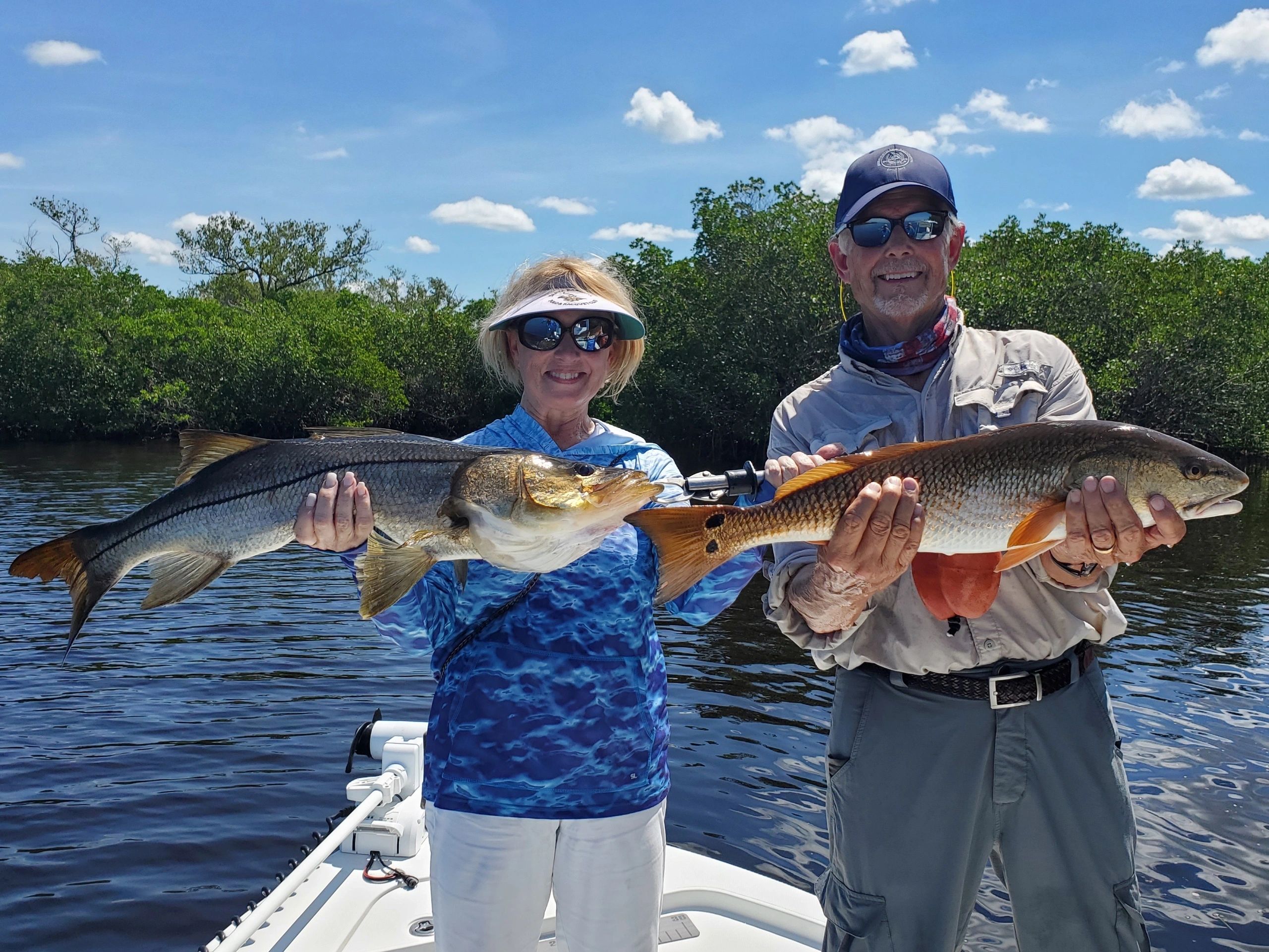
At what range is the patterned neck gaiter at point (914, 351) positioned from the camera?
3105 mm

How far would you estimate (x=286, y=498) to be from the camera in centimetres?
296

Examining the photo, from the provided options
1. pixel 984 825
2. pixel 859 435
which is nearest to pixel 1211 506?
pixel 859 435

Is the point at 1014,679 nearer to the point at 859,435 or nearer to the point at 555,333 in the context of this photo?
the point at 859,435

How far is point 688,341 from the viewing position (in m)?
37.6

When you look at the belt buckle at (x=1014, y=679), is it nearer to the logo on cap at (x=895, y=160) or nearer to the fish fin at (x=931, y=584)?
the fish fin at (x=931, y=584)

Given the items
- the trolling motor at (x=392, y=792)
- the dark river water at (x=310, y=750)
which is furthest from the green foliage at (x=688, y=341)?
the trolling motor at (x=392, y=792)

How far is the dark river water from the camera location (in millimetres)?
6270

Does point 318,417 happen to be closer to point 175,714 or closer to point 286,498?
point 175,714

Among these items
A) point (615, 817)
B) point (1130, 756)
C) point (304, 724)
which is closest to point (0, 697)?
point (304, 724)

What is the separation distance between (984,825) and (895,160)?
7.08 feet

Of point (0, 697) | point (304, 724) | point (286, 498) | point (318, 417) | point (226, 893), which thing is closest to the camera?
point (286, 498)

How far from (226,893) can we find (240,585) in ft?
32.3

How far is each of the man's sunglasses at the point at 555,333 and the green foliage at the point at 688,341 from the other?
2767cm

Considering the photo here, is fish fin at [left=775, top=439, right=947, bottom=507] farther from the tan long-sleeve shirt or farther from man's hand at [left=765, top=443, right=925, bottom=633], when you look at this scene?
the tan long-sleeve shirt
